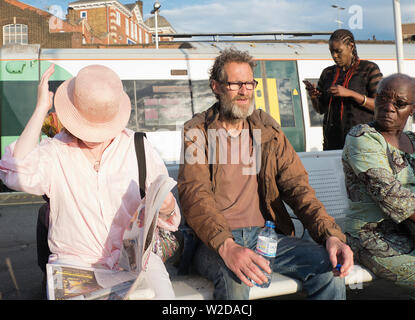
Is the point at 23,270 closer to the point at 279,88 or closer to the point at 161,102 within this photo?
the point at 161,102

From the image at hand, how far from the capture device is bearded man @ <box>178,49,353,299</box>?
219 centimetres

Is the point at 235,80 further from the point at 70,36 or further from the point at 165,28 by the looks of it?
the point at 70,36

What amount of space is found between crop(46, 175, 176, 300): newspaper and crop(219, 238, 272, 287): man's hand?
0.41m

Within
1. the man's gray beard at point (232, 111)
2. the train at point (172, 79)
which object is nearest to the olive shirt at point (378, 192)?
the man's gray beard at point (232, 111)

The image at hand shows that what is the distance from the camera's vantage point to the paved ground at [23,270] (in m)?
3.53

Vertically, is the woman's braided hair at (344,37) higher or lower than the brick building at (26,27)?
lower

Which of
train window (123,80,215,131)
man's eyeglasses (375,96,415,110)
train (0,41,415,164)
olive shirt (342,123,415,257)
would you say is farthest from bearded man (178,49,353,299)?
train window (123,80,215,131)

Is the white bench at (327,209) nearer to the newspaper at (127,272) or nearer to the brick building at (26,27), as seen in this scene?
the newspaper at (127,272)

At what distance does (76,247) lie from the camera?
2.04m

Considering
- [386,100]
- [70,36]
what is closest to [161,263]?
[386,100]

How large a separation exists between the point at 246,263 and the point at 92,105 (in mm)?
1025

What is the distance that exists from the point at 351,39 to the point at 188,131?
2163 millimetres

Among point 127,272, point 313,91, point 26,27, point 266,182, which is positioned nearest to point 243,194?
point 266,182
